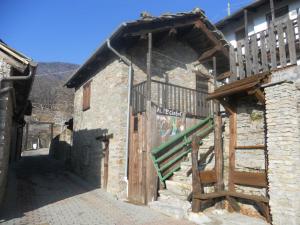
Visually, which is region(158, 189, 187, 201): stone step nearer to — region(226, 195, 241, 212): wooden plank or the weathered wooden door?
the weathered wooden door

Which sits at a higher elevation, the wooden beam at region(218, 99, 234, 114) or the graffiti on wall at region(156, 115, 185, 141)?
the wooden beam at region(218, 99, 234, 114)

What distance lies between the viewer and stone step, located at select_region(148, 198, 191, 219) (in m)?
7.13

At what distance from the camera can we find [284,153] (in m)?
5.87

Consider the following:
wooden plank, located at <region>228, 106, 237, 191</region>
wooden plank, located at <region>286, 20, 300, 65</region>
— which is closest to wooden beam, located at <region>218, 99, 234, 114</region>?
wooden plank, located at <region>228, 106, 237, 191</region>

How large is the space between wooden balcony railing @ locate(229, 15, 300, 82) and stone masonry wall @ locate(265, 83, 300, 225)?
0.89 m

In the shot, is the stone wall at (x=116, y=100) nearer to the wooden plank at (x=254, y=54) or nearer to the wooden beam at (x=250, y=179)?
the wooden beam at (x=250, y=179)

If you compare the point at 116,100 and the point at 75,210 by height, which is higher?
the point at 116,100

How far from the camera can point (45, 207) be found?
8.20 meters

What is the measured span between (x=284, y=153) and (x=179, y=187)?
10.3 feet

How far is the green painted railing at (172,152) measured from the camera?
859 centimetres

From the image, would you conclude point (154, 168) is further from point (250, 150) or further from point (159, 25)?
point (159, 25)

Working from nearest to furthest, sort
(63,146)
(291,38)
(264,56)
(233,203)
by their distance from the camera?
(291,38) < (264,56) < (233,203) < (63,146)

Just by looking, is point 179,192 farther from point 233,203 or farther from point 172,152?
point 233,203

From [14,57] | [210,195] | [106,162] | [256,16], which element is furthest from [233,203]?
[256,16]
